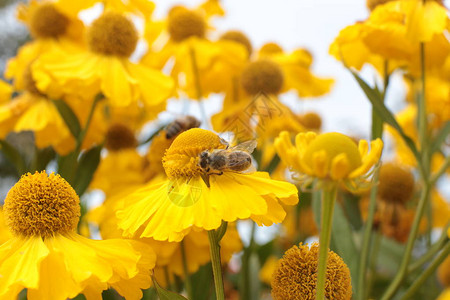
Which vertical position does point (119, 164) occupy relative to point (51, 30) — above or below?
below

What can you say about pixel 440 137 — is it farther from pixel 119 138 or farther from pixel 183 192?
pixel 119 138

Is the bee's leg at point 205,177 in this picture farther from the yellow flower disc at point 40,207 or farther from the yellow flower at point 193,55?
the yellow flower at point 193,55

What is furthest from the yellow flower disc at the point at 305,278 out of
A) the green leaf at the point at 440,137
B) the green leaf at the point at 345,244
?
the green leaf at the point at 440,137

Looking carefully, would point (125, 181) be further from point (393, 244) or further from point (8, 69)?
point (393, 244)

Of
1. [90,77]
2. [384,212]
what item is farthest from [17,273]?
[384,212]

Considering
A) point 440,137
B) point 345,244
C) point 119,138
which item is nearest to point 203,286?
point 345,244

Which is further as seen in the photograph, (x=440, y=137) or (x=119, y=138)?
(x=119, y=138)
